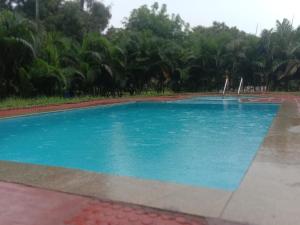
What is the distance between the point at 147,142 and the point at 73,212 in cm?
489

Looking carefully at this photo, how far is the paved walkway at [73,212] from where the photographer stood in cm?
303

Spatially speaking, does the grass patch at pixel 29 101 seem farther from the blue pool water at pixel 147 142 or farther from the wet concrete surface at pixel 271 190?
the wet concrete surface at pixel 271 190

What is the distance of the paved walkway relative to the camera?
3025 millimetres

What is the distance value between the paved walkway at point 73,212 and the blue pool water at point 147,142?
1.72 m

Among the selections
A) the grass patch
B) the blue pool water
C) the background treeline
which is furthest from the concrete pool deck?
the background treeline

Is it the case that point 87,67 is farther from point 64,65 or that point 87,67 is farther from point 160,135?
point 160,135

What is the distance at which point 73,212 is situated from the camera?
3238 mm

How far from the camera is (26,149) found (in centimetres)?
744

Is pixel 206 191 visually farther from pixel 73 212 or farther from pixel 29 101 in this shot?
pixel 29 101

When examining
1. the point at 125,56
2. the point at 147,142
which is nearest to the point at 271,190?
the point at 147,142

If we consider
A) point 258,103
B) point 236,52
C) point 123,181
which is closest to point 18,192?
point 123,181

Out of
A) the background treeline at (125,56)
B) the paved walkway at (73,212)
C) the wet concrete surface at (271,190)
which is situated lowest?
the paved walkway at (73,212)

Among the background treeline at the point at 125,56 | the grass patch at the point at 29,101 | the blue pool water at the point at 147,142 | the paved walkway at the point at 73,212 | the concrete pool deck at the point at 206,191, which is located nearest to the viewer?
the paved walkway at the point at 73,212

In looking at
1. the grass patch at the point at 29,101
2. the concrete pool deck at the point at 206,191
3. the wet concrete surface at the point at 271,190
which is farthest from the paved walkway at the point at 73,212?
the grass patch at the point at 29,101
